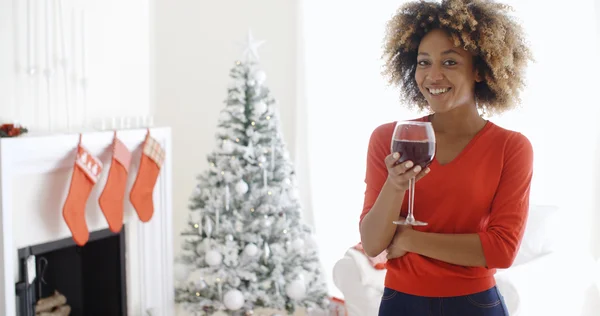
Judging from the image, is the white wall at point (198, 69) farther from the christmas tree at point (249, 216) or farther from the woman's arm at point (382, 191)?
the woman's arm at point (382, 191)

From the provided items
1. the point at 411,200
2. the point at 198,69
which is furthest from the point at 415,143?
the point at 198,69

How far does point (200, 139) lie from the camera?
4609 millimetres

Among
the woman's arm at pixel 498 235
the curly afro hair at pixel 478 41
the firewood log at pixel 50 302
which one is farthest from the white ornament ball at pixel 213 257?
the woman's arm at pixel 498 235

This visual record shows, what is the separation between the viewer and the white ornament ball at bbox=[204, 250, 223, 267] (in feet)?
11.2

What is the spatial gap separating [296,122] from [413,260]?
10.0 ft

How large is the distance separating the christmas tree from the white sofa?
0.32m

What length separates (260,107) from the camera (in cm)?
343

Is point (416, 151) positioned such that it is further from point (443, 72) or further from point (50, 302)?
point (50, 302)

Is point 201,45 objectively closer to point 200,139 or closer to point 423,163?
point 200,139

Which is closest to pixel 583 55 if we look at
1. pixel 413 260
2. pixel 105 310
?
pixel 413 260

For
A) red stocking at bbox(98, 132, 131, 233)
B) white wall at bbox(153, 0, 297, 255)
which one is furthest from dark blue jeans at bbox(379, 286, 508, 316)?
white wall at bbox(153, 0, 297, 255)

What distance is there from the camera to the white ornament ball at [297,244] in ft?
11.4

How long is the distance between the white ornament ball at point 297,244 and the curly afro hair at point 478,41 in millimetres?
1935

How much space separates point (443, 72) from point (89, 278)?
8.63 feet
